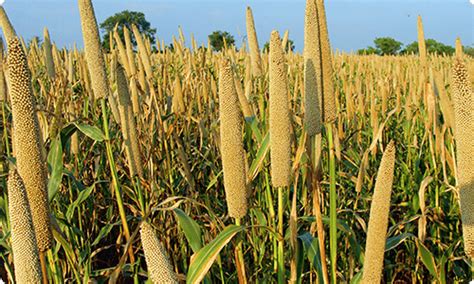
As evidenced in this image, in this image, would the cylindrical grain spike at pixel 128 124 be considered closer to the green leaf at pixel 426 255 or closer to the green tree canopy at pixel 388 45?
the green leaf at pixel 426 255

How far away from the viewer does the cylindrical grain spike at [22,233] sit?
881 mm

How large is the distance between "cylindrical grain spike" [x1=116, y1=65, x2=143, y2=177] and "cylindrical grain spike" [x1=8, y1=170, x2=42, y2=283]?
3.39 ft

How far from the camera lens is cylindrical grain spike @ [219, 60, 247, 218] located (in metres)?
1.26

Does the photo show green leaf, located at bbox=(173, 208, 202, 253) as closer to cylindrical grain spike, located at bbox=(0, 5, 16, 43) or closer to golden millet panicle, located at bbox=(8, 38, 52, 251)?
golden millet panicle, located at bbox=(8, 38, 52, 251)

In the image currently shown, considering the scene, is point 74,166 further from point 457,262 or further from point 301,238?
point 457,262

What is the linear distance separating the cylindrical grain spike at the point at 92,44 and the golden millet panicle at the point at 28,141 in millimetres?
720

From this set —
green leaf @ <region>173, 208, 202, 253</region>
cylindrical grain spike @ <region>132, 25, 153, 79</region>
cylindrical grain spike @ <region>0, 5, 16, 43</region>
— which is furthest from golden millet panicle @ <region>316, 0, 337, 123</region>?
cylindrical grain spike @ <region>132, 25, 153, 79</region>

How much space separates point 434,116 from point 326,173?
0.91m

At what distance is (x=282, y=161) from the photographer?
139cm

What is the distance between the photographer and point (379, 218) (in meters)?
1.11

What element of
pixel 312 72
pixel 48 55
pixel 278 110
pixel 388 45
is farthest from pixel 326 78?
pixel 388 45

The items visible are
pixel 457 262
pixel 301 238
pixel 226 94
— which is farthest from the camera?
pixel 457 262

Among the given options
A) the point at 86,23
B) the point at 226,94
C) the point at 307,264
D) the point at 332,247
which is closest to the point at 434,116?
the point at 307,264

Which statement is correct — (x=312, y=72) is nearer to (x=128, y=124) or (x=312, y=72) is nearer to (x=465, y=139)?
(x=465, y=139)
